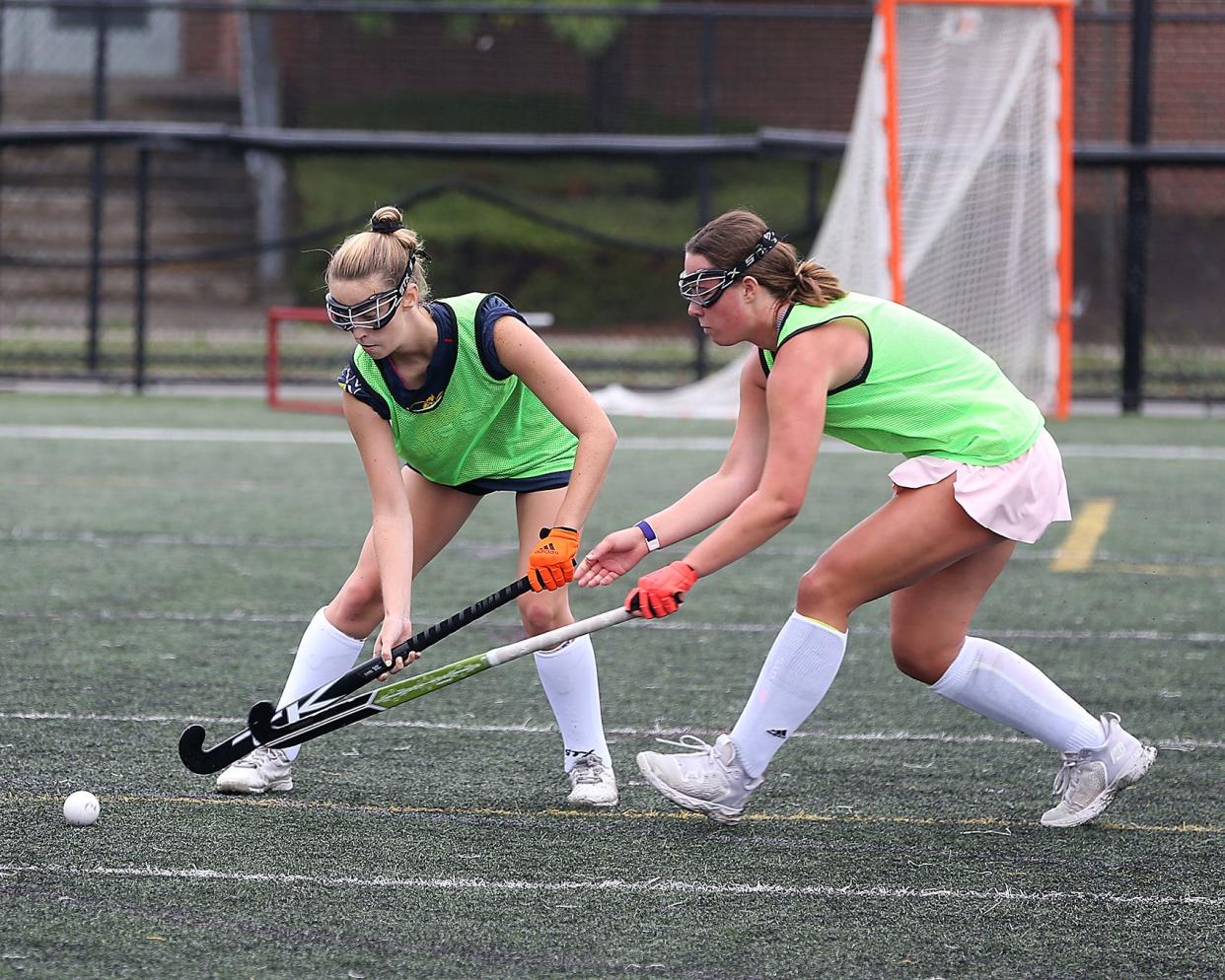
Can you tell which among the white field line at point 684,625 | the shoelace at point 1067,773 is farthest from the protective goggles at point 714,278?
the white field line at point 684,625

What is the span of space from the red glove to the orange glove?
0.17 metres

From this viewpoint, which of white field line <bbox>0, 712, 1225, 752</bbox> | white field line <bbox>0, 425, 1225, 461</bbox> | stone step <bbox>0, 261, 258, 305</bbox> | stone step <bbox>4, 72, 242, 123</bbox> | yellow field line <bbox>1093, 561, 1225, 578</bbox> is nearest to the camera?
white field line <bbox>0, 712, 1225, 752</bbox>

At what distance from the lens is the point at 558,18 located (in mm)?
16141

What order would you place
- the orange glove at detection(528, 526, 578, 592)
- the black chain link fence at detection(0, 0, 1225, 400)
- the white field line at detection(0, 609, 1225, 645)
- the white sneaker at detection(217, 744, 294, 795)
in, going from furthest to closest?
the black chain link fence at detection(0, 0, 1225, 400)
the white field line at detection(0, 609, 1225, 645)
the white sneaker at detection(217, 744, 294, 795)
the orange glove at detection(528, 526, 578, 592)

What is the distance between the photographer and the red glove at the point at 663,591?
145 inches

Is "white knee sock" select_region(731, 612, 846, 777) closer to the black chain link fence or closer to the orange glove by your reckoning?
the orange glove

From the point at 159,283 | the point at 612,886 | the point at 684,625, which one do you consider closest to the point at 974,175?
the point at 684,625

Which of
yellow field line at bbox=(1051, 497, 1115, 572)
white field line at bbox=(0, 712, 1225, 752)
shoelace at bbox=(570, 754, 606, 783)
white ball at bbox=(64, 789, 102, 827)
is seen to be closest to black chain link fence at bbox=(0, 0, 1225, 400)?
yellow field line at bbox=(1051, 497, 1115, 572)

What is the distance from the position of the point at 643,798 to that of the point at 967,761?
939 mm

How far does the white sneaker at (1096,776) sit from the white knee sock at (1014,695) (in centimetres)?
3

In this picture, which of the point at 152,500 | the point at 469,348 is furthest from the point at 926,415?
the point at 152,500

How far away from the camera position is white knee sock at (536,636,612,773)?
4.18 meters

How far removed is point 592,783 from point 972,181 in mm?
8456

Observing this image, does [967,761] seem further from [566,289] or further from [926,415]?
[566,289]
